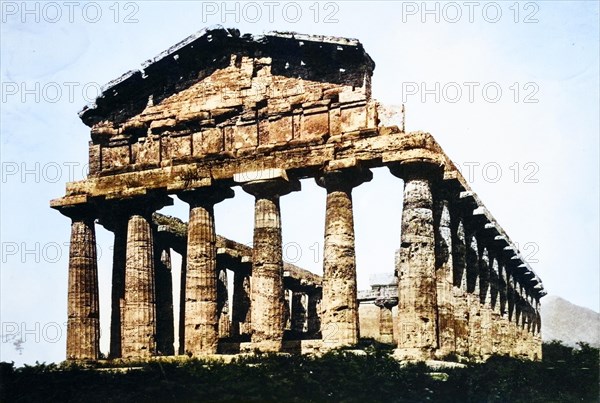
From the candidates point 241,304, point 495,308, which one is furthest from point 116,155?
point 495,308

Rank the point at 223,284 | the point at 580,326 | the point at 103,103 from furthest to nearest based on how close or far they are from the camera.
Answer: the point at 580,326 < the point at 223,284 < the point at 103,103

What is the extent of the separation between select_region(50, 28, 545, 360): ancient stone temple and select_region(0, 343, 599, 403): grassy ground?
195 cm

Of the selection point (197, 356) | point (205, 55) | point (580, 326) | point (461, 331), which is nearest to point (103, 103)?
point (205, 55)

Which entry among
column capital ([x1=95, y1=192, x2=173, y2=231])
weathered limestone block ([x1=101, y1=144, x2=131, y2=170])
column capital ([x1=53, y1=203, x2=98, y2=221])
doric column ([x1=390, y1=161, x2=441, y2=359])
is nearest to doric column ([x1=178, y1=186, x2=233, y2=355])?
column capital ([x1=95, y1=192, x2=173, y2=231])

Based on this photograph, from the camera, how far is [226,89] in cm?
2772

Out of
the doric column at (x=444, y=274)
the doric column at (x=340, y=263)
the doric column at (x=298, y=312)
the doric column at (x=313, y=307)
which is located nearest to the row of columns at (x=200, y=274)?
the doric column at (x=340, y=263)

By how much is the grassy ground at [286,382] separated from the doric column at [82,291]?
334 centimetres

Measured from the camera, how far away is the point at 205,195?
89.2ft

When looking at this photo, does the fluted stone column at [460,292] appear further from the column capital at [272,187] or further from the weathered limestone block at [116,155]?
the weathered limestone block at [116,155]

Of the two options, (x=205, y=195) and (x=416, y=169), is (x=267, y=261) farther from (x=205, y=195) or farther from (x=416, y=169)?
(x=416, y=169)

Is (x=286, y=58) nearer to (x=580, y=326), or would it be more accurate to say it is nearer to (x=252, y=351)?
(x=252, y=351)

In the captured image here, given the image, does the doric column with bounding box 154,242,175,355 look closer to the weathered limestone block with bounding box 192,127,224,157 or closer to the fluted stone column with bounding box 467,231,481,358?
the weathered limestone block with bounding box 192,127,224,157

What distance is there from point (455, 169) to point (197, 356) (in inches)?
377

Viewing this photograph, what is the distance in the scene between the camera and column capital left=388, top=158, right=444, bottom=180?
24125mm
